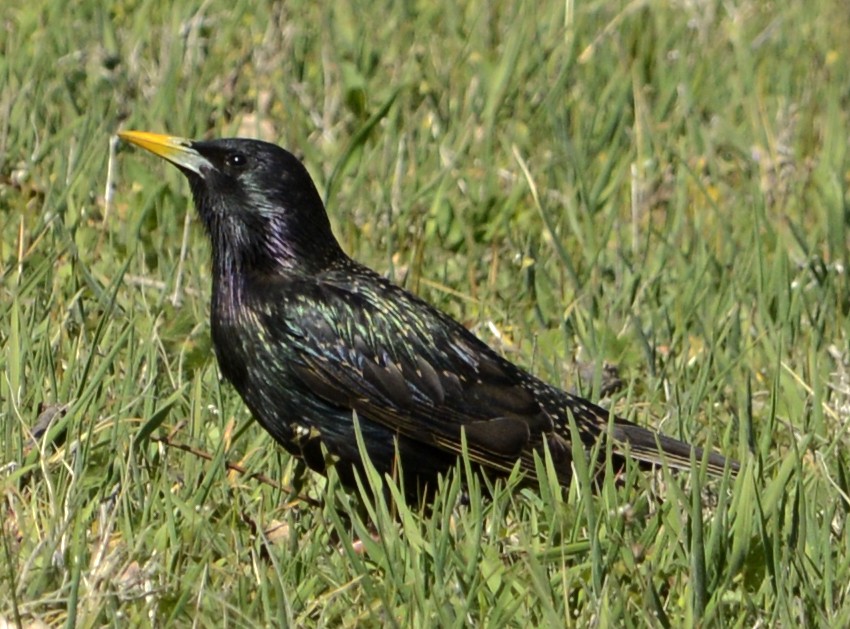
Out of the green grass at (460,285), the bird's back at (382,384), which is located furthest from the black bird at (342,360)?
the green grass at (460,285)

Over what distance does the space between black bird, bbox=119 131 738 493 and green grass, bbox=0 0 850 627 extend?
112 mm

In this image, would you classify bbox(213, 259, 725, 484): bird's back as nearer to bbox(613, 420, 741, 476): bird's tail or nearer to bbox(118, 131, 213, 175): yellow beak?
bbox(613, 420, 741, 476): bird's tail

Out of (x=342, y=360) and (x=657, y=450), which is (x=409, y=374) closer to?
(x=342, y=360)

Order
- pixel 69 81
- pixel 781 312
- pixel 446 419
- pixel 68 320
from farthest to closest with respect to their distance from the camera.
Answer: pixel 69 81 → pixel 781 312 → pixel 68 320 → pixel 446 419

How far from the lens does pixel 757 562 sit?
3.62m

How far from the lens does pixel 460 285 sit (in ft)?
18.8

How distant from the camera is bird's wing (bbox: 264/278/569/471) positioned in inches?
173

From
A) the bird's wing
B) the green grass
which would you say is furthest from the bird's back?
the green grass

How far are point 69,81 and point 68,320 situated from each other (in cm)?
188

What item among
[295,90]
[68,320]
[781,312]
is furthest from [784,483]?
[295,90]

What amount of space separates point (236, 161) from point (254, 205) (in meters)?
0.13

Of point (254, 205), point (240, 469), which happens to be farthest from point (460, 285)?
point (240, 469)

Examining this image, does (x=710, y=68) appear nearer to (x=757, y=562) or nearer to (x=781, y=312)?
(x=781, y=312)

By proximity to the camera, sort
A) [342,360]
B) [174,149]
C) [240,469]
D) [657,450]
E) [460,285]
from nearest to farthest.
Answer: [240,469] < [657,450] < [342,360] < [174,149] < [460,285]
